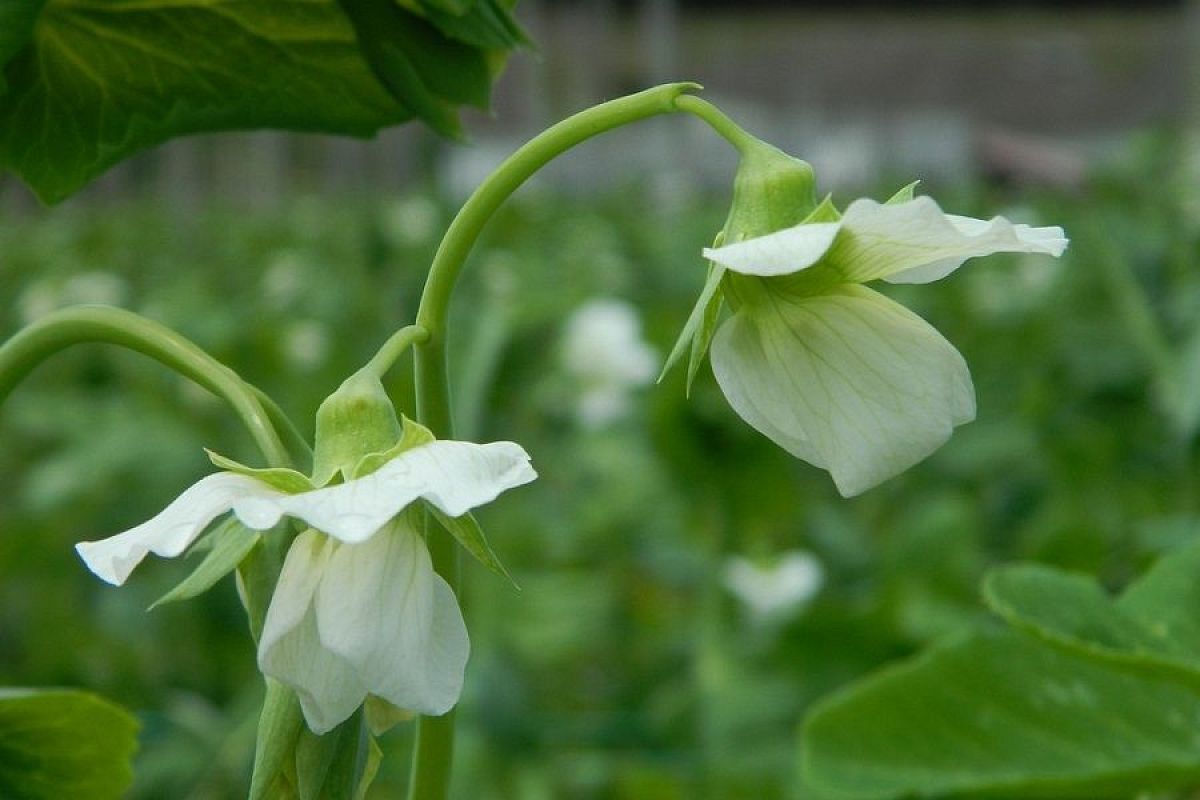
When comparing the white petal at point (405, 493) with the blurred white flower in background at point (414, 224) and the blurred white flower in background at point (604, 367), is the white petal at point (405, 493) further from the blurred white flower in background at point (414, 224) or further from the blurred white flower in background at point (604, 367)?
the blurred white flower in background at point (414, 224)

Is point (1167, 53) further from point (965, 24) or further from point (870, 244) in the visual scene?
point (870, 244)

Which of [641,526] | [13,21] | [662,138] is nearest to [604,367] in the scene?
[641,526]

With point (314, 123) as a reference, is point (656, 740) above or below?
below

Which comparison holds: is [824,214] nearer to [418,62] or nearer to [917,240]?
[917,240]

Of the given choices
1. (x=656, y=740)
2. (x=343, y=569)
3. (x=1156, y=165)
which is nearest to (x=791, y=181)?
(x=343, y=569)

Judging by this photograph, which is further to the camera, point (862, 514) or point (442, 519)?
point (862, 514)
